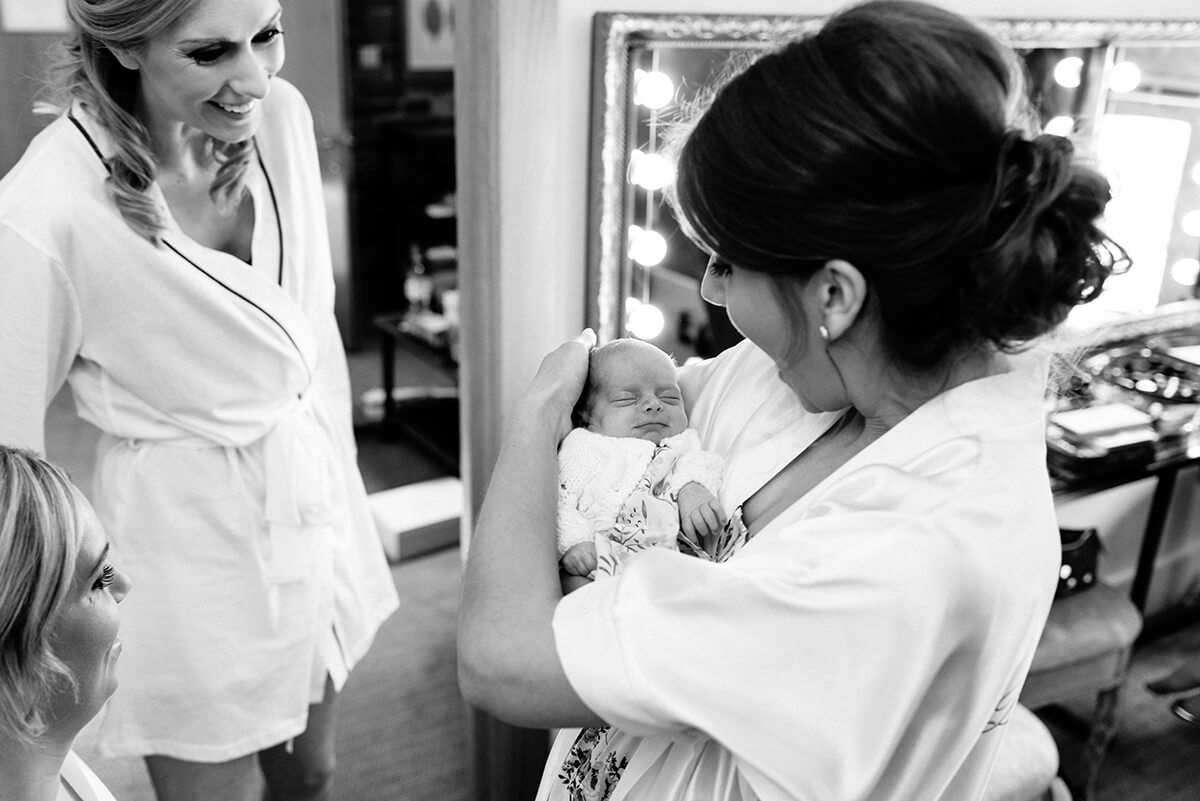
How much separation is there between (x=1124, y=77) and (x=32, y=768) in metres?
2.39

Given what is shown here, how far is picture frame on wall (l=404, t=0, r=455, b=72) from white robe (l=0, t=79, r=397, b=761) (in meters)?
3.10

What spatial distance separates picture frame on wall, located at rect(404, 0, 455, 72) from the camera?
4.36 meters

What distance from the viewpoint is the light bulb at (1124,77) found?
219 centimetres

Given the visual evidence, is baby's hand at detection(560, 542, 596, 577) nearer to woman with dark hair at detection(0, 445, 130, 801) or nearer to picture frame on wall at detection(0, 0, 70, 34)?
woman with dark hair at detection(0, 445, 130, 801)

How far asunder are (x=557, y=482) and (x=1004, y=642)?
42 cm

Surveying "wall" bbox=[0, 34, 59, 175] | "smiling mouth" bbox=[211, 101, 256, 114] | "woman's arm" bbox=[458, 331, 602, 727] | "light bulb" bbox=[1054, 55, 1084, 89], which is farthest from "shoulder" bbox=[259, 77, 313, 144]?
"wall" bbox=[0, 34, 59, 175]

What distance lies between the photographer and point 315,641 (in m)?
1.57

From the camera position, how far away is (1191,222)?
254 centimetres

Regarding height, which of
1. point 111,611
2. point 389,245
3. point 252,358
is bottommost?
point 389,245

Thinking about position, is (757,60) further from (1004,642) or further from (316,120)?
(316,120)

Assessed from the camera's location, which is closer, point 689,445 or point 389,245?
point 689,445

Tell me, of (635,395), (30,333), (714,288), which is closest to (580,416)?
(635,395)

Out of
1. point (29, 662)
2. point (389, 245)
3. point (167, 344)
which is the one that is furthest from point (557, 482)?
point (389, 245)

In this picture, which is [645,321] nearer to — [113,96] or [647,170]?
[647,170]
